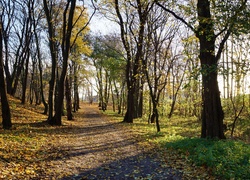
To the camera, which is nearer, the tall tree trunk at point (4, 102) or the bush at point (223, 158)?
the bush at point (223, 158)

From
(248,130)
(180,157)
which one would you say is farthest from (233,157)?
(248,130)

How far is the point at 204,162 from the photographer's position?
689cm

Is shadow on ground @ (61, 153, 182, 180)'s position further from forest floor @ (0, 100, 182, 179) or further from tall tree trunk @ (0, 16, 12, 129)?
tall tree trunk @ (0, 16, 12, 129)

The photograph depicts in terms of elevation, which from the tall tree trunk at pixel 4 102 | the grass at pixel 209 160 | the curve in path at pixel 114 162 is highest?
the tall tree trunk at pixel 4 102

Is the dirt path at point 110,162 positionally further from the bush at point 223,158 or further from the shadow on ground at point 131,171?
the bush at point 223,158

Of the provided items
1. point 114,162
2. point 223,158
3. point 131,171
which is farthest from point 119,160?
point 223,158

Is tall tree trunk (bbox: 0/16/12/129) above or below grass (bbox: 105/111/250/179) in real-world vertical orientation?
above

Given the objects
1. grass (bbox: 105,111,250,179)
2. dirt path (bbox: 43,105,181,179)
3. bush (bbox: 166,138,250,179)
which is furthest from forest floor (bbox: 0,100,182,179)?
bush (bbox: 166,138,250,179)

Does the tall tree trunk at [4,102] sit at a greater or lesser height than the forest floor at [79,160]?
greater

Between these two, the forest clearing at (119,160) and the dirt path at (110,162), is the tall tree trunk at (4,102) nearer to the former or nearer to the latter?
the forest clearing at (119,160)

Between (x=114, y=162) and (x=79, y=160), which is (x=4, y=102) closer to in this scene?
(x=79, y=160)

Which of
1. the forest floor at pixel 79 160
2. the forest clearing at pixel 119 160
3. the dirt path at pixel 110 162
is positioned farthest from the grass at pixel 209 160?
the dirt path at pixel 110 162

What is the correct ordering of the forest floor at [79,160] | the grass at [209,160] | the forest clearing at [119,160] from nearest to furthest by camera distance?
the grass at [209,160] < the forest clearing at [119,160] < the forest floor at [79,160]

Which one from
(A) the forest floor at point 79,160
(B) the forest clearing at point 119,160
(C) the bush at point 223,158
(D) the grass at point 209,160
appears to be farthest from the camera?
(A) the forest floor at point 79,160
